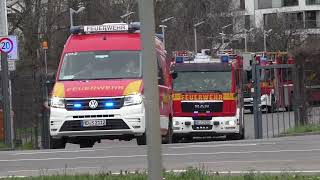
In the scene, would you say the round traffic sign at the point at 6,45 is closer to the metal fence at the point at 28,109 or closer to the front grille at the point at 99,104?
the metal fence at the point at 28,109

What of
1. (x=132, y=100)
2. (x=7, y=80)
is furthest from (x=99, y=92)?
(x=7, y=80)

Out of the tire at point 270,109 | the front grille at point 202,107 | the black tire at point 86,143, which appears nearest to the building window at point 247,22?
the tire at point 270,109

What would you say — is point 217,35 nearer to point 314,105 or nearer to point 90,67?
point 314,105

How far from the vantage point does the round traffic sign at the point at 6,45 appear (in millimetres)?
23000

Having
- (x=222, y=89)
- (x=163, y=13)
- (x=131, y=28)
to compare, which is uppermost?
(x=163, y=13)

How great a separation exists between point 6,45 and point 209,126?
677 cm

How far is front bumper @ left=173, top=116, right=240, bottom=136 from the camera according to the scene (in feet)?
78.0

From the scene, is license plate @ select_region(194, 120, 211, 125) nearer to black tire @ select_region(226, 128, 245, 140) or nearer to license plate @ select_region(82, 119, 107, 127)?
black tire @ select_region(226, 128, 245, 140)

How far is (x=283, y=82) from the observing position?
27.2 metres

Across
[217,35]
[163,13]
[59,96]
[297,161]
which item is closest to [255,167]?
[297,161]

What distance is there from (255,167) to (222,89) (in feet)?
39.1

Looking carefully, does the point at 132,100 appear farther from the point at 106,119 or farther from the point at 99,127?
the point at 99,127

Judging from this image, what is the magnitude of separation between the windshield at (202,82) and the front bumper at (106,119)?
735 centimetres

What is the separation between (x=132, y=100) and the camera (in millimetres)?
16438
